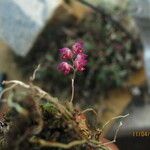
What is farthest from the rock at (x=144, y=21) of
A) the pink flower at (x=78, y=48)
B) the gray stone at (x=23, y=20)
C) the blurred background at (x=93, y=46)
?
the pink flower at (x=78, y=48)

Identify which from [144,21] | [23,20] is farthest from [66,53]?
[23,20]

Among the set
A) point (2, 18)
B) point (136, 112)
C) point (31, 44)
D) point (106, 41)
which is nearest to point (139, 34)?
point (106, 41)

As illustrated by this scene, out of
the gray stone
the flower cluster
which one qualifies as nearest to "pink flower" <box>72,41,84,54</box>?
the flower cluster

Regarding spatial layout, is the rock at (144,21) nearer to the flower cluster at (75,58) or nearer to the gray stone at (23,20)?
the gray stone at (23,20)

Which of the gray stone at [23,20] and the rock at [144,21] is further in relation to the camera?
the gray stone at [23,20]

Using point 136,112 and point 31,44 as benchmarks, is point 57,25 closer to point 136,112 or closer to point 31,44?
point 31,44

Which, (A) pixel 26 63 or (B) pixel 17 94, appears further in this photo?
(A) pixel 26 63

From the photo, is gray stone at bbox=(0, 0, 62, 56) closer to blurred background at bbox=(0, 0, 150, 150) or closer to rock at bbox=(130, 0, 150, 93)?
blurred background at bbox=(0, 0, 150, 150)

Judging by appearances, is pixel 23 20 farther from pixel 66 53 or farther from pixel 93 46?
pixel 66 53

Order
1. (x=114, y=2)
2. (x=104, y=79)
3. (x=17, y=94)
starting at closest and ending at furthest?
A: (x=17, y=94) → (x=104, y=79) → (x=114, y=2)
